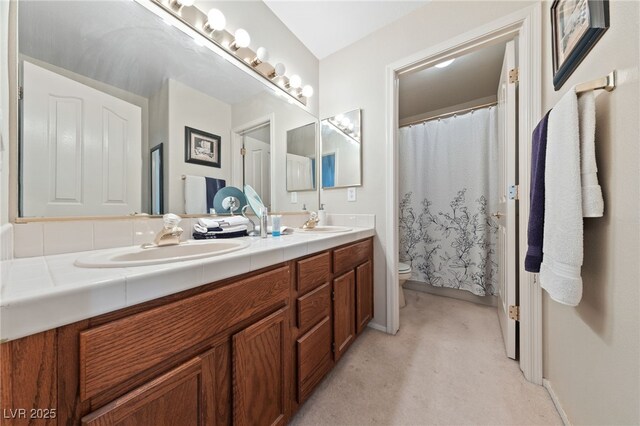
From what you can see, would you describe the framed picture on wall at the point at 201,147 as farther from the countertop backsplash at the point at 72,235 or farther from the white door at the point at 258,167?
the countertop backsplash at the point at 72,235

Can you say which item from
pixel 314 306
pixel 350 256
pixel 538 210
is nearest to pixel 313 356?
pixel 314 306

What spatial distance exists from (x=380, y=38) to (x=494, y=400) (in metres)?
2.34

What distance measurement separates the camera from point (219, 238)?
3.59 feet

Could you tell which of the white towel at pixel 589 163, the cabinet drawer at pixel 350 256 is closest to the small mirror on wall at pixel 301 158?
the cabinet drawer at pixel 350 256

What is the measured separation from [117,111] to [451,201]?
8.64 ft

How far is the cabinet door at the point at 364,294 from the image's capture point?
4.78ft

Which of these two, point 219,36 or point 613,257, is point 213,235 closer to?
point 219,36

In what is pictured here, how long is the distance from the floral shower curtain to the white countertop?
2.25 m

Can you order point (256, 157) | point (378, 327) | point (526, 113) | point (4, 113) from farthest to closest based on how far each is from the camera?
point (378, 327)
point (256, 157)
point (526, 113)
point (4, 113)

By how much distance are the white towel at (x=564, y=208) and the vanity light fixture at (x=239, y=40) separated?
150cm

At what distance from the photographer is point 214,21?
1.15m

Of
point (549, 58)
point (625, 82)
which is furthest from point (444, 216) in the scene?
point (625, 82)

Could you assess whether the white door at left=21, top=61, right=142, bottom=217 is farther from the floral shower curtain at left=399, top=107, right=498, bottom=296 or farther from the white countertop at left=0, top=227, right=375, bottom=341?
the floral shower curtain at left=399, top=107, right=498, bottom=296

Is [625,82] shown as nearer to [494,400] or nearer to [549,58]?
[549,58]
